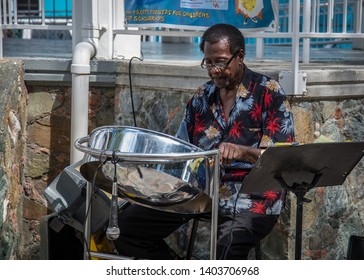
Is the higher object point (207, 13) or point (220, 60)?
point (207, 13)

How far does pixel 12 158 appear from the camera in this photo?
5113mm

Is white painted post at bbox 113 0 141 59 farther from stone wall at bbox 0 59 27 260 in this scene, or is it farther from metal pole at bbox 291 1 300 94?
metal pole at bbox 291 1 300 94

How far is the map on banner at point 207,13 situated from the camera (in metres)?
4.93

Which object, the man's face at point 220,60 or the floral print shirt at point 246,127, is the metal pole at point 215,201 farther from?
the man's face at point 220,60

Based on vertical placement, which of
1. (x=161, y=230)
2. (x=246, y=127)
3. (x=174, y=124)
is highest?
(x=246, y=127)

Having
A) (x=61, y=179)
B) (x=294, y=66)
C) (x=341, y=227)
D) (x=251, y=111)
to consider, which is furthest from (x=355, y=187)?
(x=61, y=179)

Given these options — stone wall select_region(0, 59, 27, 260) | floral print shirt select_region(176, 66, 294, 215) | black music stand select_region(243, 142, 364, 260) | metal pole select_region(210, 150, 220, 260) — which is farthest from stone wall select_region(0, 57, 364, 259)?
metal pole select_region(210, 150, 220, 260)

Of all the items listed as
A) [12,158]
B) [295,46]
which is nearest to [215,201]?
[295,46]

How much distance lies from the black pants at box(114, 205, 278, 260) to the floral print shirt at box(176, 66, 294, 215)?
0.06 m

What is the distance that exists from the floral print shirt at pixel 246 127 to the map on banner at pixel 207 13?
881mm

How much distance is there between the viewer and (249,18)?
4.94 metres

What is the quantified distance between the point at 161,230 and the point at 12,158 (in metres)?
1.43

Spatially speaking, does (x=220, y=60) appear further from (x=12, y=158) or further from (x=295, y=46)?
(x=12, y=158)
